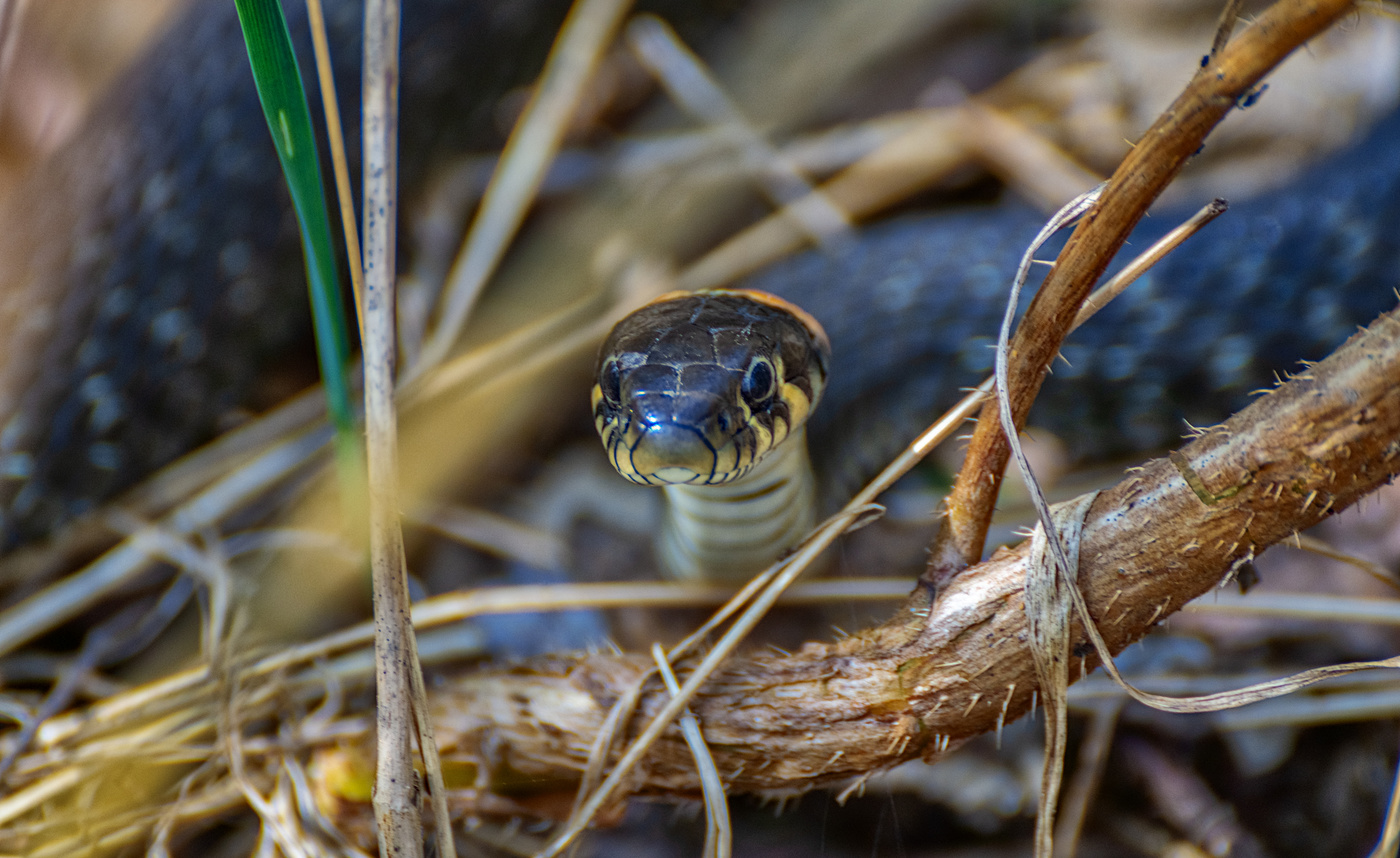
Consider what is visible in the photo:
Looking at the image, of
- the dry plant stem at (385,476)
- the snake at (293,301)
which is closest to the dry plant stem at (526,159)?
the snake at (293,301)

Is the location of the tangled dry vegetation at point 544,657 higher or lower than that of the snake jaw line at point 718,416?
lower

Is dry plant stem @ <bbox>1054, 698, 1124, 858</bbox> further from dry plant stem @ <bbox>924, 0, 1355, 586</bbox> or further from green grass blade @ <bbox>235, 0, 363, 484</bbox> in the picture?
green grass blade @ <bbox>235, 0, 363, 484</bbox>

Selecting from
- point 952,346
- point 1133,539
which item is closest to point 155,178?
point 952,346

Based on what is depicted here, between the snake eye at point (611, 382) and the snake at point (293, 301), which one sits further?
the snake at point (293, 301)

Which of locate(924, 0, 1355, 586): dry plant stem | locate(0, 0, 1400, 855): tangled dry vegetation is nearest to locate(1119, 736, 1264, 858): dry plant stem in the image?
locate(0, 0, 1400, 855): tangled dry vegetation

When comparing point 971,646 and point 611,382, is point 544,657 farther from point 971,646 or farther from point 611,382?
point 971,646

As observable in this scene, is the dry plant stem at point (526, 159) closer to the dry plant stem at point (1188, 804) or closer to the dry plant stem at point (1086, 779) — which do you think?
the dry plant stem at point (1086, 779)

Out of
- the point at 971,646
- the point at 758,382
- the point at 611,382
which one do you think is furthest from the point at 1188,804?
the point at 611,382
